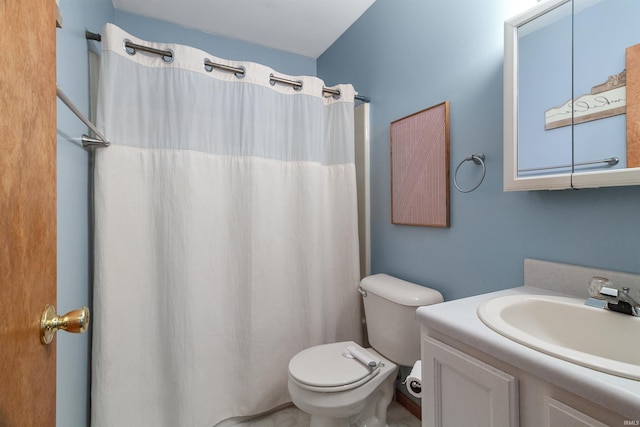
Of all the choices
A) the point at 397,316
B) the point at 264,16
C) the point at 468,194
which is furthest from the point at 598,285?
the point at 264,16

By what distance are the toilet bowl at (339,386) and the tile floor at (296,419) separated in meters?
0.15

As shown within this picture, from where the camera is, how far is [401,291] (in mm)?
1371

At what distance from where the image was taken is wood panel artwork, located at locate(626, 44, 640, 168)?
768mm

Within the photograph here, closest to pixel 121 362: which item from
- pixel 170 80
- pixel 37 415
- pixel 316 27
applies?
pixel 37 415

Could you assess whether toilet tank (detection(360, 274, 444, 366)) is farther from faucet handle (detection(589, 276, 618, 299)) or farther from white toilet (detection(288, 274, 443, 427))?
faucet handle (detection(589, 276, 618, 299))

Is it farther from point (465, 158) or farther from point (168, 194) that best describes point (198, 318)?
point (465, 158)

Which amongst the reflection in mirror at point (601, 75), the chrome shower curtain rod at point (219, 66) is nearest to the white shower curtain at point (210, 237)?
the chrome shower curtain rod at point (219, 66)

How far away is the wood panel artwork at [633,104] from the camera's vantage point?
30.2 inches

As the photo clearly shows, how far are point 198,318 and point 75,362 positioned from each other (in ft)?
1.59

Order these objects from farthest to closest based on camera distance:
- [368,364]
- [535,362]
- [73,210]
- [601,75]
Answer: [368,364]
[73,210]
[601,75]
[535,362]

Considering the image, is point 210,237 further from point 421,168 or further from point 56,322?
point 421,168

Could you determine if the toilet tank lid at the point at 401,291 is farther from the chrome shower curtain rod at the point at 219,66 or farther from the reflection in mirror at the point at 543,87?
the chrome shower curtain rod at the point at 219,66

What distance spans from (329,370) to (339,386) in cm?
10

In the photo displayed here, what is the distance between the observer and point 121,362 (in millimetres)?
1279
